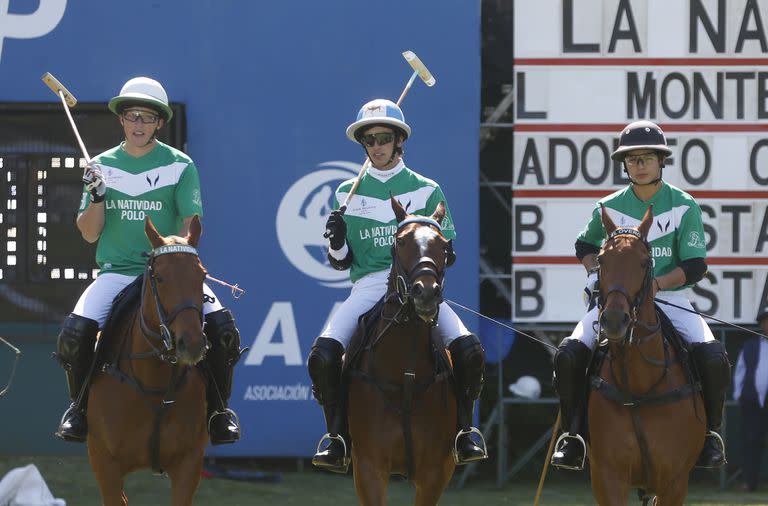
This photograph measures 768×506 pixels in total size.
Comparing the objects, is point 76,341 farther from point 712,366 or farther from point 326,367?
point 712,366

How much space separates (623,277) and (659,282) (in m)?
0.65

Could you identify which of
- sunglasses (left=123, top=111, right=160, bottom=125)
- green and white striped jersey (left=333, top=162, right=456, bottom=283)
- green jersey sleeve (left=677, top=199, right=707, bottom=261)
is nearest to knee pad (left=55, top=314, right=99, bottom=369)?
sunglasses (left=123, top=111, right=160, bottom=125)

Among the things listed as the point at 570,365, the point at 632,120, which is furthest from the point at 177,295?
the point at 632,120

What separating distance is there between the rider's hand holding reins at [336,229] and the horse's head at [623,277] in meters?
1.39

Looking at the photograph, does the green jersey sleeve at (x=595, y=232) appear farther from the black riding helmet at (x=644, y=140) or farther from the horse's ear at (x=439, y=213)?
the horse's ear at (x=439, y=213)

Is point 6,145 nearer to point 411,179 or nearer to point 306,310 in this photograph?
point 306,310

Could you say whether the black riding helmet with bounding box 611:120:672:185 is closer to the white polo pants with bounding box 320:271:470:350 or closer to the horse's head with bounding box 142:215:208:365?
the white polo pants with bounding box 320:271:470:350

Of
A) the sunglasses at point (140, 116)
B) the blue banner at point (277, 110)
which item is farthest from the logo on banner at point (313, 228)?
the sunglasses at point (140, 116)

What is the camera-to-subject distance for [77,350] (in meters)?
7.59

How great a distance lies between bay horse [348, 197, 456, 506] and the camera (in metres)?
7.38

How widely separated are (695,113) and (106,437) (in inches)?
249

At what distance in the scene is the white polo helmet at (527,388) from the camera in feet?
41.3

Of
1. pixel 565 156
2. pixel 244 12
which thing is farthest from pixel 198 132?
pixel 565 156

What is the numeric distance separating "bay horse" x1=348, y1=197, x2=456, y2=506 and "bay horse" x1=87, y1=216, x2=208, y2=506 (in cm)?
85
